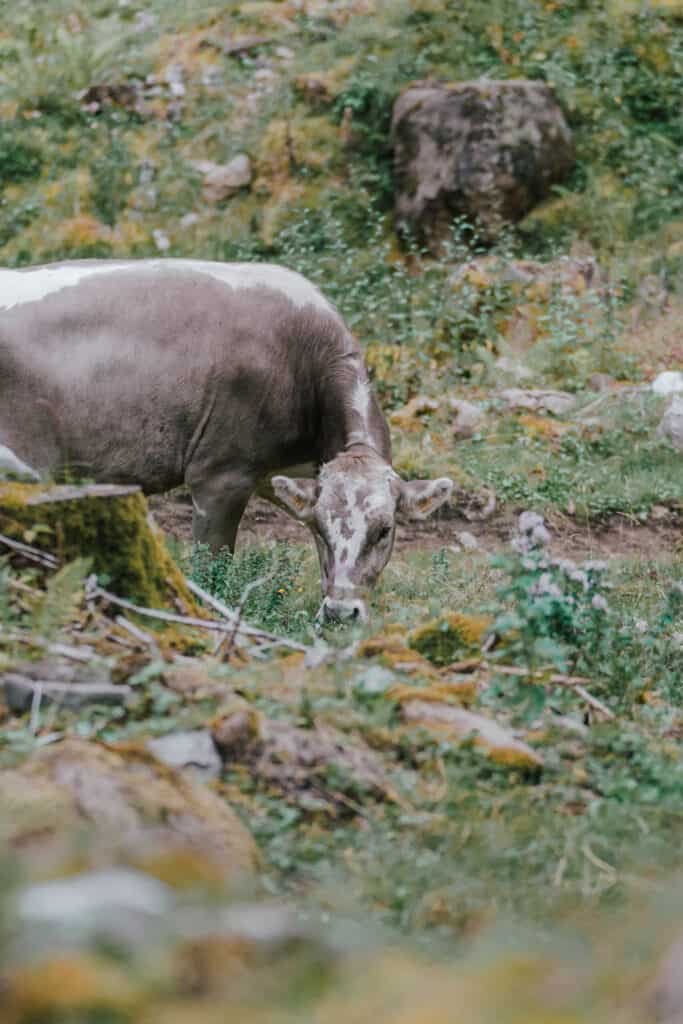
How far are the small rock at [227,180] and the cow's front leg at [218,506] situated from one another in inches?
294

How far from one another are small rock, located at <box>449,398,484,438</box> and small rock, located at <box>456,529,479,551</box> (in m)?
1.53

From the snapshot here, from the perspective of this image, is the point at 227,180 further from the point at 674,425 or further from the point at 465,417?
the point at 674,425

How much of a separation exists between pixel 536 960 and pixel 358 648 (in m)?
2.57

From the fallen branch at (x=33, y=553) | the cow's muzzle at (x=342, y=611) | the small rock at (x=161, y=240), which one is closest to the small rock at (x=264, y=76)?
the small rock at (x=161, y=240)

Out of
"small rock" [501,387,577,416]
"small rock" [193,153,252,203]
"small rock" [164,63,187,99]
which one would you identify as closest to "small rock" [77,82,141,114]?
"small rock" [164,63,187,99]

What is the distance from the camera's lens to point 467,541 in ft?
31.2

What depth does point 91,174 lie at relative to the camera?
1477 centimetres

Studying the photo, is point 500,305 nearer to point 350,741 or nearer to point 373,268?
point 373,268

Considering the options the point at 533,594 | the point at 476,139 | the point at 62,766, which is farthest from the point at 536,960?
the point at 476,139

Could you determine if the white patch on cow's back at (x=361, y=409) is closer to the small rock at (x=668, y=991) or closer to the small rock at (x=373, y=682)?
the small rock at (x=373, y=682)

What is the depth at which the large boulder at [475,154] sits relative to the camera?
44.4ft

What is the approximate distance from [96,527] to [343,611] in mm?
1905

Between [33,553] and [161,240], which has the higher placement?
[33,553]

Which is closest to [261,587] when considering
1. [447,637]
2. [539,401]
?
[447,637]
